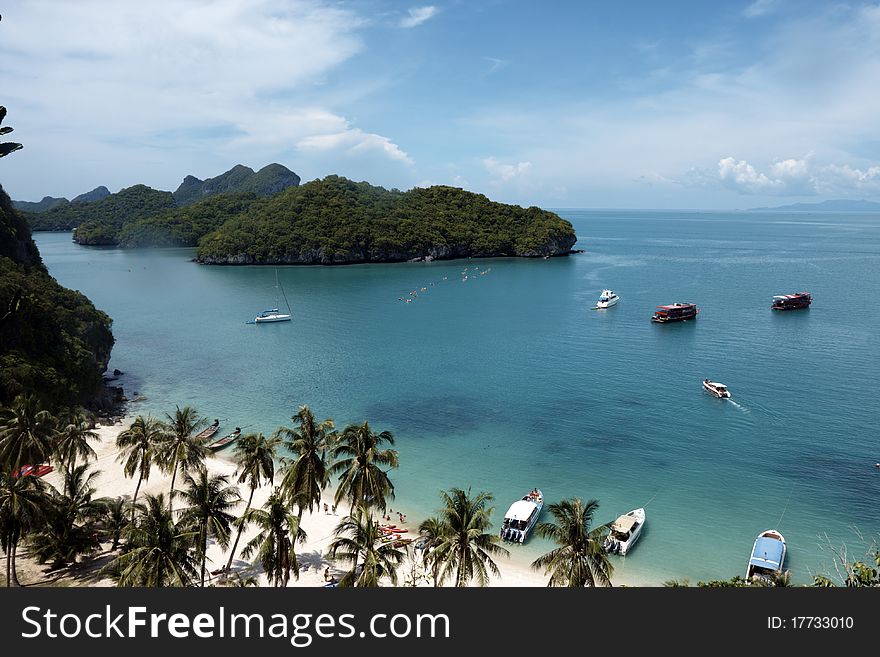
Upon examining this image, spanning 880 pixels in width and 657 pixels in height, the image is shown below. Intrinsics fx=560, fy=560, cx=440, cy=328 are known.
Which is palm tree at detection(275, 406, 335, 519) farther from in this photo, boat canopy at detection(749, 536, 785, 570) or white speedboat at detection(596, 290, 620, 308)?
white speedboat at detection(596, 290, 620, 308)

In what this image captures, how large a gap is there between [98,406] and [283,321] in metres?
47.2

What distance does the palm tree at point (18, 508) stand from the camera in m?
25.5

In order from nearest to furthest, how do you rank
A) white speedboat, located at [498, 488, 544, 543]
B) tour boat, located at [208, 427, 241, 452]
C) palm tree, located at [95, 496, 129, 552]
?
palm tree, located at [95, 496, 129, 552] < white speedboat, located at [498, 488, 544, 543] < tour boat, located at [208, 427, 241, 452]

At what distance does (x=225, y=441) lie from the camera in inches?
2064

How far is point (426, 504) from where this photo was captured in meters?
41.8

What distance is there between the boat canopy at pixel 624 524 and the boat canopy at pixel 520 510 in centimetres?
554

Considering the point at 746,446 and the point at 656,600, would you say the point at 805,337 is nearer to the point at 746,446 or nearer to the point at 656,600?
the point at 746,446

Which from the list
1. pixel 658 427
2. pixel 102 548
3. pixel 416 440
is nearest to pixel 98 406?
pixel 102 548

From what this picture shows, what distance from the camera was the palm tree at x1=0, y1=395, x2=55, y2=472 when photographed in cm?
3098

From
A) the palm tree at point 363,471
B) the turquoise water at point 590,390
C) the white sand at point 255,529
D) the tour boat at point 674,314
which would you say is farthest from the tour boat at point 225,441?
the tour boat at point 674,314

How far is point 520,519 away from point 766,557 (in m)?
14.6

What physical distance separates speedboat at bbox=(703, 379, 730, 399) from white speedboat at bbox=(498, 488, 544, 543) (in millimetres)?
→ 30268

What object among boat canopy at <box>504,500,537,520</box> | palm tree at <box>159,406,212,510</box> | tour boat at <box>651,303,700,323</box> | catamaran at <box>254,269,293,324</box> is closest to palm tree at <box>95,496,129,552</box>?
palm tree at <box>159,406,212,510</box>

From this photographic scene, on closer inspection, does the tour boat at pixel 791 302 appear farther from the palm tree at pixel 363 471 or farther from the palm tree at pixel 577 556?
the palm tree at pixel 363 471
